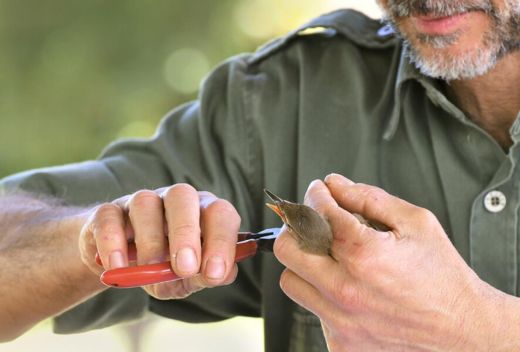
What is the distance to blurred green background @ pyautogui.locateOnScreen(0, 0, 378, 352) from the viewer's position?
7.74 feet

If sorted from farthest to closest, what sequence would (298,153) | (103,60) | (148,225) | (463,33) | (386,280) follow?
(103,60) → (298,153) → (463,33) → (148,225) → (386,280)

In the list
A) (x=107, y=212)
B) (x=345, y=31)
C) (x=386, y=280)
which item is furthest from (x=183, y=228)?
(x=345, y=31)

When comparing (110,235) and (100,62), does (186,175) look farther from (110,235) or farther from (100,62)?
(100,62)

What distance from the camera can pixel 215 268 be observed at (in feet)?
2.70

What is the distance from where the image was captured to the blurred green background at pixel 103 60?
7.74 ft

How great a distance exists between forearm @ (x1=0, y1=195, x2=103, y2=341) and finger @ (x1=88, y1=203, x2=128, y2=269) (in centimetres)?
15

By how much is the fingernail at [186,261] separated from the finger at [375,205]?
0.54ft

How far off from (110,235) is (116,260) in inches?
1.4

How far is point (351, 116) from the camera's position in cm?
120

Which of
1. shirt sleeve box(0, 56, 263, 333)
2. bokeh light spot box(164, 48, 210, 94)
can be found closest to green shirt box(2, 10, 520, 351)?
shirt sleeve box(0, 56, 263, 333)

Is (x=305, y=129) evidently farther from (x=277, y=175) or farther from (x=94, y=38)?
Result: (x=94, y=38)

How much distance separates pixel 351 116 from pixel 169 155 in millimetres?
283

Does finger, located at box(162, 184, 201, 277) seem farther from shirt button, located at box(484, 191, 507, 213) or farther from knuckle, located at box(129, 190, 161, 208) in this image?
shirt button, located at box(484, 191, 507, 213)

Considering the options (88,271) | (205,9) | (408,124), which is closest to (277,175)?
(408,124)
